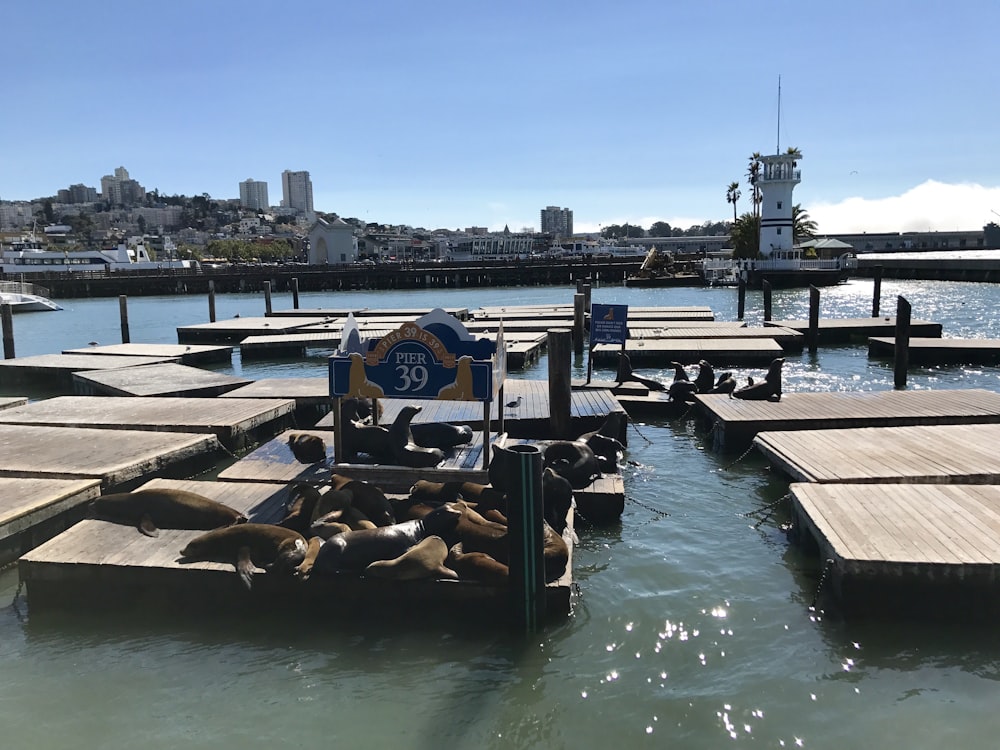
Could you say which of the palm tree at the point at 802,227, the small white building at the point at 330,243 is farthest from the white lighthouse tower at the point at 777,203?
the small white building at the point at 330,243

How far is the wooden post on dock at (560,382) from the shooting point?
31.0 ft

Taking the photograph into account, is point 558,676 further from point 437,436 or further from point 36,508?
point 36,508

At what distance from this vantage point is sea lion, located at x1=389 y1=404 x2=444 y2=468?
7.36 meters

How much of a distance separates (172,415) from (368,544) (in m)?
6.67

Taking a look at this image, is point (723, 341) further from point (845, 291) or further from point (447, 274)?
point (447, 274)

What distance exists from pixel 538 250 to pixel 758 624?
143 metres

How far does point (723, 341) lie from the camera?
1992 centimetres

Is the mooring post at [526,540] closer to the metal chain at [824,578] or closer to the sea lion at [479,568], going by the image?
the sea lion at [479,568]

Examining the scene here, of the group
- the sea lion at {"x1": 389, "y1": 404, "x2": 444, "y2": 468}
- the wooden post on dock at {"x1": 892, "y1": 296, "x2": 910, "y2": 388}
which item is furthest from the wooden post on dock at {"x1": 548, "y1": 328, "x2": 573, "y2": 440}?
the wooden post on dock at {"x1": 892, "y1": 296, "x2": 910, "y2": 388}

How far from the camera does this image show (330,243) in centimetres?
9812

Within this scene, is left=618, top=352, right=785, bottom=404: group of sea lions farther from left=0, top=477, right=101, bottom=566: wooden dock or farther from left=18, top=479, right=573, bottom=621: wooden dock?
left=0, top=477, right=101, bottom=566: wooden dock

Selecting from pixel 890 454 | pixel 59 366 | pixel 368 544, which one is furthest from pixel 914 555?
pixel 59 366

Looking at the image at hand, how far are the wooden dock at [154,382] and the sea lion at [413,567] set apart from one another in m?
9.33

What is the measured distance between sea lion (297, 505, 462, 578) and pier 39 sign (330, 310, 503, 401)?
1413mm
